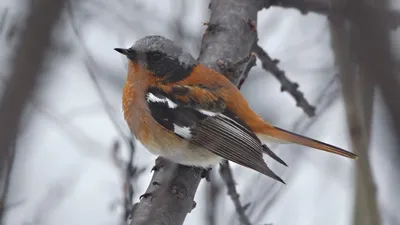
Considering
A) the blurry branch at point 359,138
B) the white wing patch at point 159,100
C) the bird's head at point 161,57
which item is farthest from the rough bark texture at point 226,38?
the blurry branch at point 359,138

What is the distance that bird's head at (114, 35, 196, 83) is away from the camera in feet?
14.0

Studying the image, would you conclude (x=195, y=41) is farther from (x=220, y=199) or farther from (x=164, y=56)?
(x=220, y=199)

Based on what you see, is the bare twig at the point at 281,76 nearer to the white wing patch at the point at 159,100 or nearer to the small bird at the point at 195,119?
the small bird at the point at 195,119

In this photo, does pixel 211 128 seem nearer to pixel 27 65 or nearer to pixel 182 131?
pixel 182 131

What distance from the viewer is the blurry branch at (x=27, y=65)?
89 centimetres

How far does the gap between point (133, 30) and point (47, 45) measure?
2061 millimetres

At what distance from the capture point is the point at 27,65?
89 centimetres

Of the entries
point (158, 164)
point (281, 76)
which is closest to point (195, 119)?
point (158, 164)

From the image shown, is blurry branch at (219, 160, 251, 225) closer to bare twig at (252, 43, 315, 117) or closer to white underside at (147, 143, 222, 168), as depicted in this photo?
white underside at (147, 143, 222, 168)

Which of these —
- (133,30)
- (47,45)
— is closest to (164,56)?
(133,30)

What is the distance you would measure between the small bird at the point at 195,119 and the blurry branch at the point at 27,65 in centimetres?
271

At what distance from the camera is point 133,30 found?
298cm

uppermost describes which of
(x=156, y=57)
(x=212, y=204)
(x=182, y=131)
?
(x=156, y=57)

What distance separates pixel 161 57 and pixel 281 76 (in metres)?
1.00
